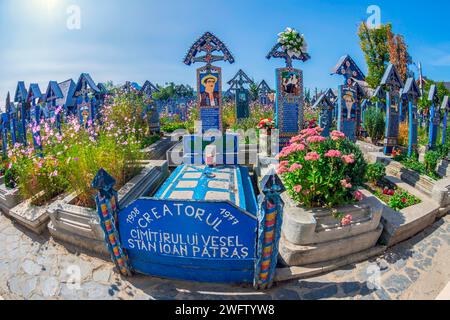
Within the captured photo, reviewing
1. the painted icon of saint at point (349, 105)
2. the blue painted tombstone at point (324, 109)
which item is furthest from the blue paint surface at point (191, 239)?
the painted icon of saint at point (349, 105)

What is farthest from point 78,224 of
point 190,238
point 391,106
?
point 391,106

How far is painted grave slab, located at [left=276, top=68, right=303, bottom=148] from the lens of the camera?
7996 mm

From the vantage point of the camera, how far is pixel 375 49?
18125 millimetres

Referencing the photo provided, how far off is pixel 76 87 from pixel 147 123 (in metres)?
3.36

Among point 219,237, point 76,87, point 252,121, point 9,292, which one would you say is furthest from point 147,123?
point 219,237

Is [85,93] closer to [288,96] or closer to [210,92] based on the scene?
[210,92]

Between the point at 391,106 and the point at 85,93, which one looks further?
the point at 85,93

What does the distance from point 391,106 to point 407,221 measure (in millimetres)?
4829

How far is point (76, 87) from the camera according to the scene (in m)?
7.93

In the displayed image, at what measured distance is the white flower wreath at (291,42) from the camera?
312 inches

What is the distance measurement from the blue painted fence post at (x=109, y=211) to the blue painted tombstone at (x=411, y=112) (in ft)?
25.3

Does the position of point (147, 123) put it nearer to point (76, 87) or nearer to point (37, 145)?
point (76, 87)

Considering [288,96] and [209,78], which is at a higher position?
[209,78]

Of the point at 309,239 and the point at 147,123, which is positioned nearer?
the point at 309,239
